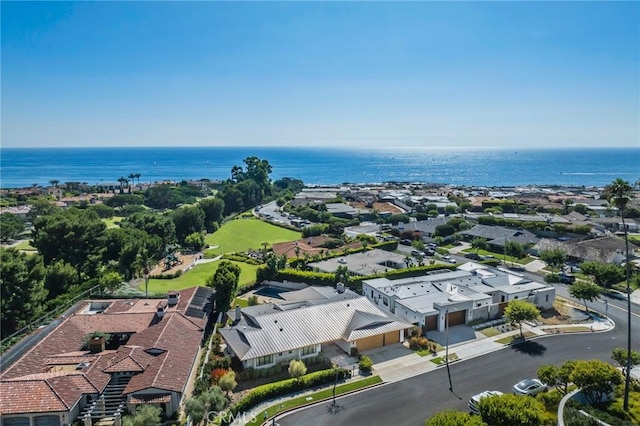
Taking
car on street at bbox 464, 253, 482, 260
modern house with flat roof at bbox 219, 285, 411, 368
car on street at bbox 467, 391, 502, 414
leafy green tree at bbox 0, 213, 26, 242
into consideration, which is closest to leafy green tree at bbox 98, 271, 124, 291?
modern house with flat roof at bbox 219, 285, 411, 368

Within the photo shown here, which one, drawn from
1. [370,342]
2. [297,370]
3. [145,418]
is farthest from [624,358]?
[145,418]

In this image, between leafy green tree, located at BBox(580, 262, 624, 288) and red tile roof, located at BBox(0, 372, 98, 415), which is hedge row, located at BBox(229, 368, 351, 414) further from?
leafy green tree, located at BBox(580, 262, 624, 288)

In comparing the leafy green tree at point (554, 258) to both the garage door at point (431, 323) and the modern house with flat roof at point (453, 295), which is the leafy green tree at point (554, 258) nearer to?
the modern house with flat roof at point (453, 295)

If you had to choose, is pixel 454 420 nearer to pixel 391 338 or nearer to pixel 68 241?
pixel 391 338

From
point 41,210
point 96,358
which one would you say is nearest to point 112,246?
point 96,358

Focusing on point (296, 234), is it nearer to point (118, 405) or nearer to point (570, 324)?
point (570, 324)

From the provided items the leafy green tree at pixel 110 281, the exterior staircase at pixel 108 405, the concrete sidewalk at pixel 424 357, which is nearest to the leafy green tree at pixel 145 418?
the exterior staircase at pixel 108 405
